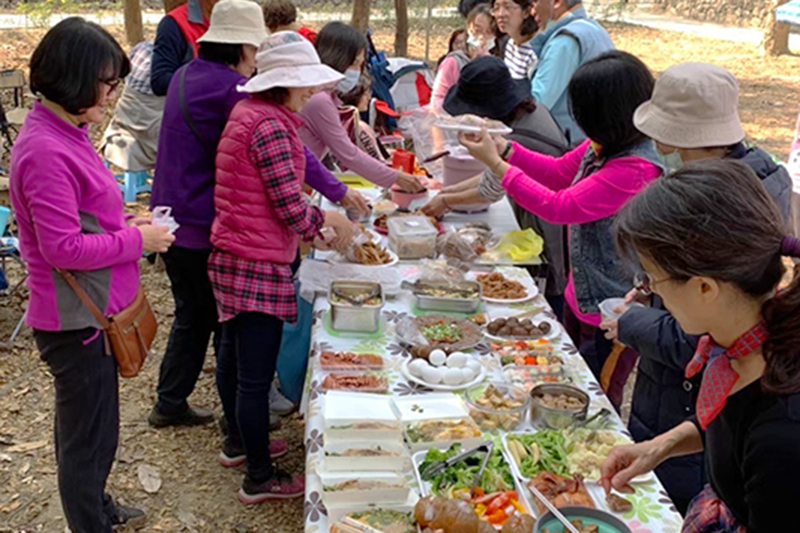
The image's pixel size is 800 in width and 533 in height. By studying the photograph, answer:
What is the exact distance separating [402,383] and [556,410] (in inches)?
20.7

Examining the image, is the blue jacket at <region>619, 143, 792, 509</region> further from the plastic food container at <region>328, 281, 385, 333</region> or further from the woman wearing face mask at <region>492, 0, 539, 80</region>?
the woman wearing face mask at <region>492, 0, 539, 80</region>

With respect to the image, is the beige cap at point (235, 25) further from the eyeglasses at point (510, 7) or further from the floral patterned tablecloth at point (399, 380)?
the eyeglasses at point (510, 7)

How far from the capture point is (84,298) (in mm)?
2332

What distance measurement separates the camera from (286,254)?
9.22 ft

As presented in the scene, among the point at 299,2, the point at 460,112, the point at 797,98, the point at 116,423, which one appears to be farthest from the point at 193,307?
the point at 299,2

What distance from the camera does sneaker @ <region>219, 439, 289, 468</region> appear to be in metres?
3.46

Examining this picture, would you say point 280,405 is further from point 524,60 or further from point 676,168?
point 524,60

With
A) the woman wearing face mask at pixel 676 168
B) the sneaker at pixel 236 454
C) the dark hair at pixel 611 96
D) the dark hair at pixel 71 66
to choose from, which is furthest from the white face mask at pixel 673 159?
the sneaker at pixel 236 454

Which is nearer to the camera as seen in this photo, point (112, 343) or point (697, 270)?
point (697, 270)

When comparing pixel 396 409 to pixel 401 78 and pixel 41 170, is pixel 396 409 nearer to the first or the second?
pixel 41 170

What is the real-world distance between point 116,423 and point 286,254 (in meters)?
0.83

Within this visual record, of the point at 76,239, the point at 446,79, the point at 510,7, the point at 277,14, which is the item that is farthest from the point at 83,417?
the point at 446,79

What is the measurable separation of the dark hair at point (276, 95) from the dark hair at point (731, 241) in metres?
1.65

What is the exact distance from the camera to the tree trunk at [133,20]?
10.0 m
